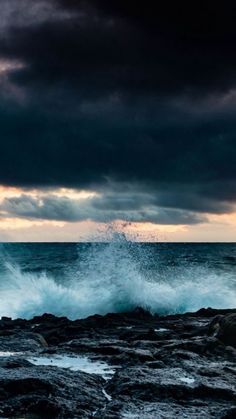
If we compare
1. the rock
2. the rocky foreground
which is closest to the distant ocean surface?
the rocky foreground

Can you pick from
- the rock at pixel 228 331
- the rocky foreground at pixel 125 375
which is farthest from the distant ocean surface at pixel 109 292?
the rock at pixel 228 331

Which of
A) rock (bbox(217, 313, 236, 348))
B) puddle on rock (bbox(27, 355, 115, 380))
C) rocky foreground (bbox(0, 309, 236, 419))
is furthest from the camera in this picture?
rock (bbox(217, 313, 236, 348))

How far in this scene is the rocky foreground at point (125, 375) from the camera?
6.35 m

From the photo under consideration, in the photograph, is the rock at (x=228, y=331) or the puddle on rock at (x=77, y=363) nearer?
the puddle on rock at (x=77, y=363)

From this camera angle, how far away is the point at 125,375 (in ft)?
25.4

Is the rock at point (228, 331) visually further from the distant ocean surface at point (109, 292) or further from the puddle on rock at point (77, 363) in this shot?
the distant ocean surface at point (109, 292)

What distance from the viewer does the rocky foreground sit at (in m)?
6.35

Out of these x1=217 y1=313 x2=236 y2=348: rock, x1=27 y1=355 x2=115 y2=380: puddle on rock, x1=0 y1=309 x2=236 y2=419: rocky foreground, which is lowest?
x1=27 y1=355 x2=115 y2=380: puddle on rock

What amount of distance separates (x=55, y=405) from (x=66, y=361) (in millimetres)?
2845

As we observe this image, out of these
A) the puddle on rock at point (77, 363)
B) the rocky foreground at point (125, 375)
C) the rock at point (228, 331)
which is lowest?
the puddle on rock at point (77, 363)

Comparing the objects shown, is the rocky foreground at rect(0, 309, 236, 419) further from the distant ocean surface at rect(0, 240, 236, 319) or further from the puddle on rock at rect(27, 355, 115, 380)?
the distant ocean surface at rect(0, 240, 236, 319)

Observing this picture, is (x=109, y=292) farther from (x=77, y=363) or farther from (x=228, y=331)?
(x=77, y=363)

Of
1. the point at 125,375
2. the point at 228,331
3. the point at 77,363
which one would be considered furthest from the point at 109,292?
the point at 125,375

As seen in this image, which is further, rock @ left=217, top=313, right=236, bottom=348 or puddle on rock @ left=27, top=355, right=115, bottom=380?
rock @ left=217, top=313, right=236, bottom=348
